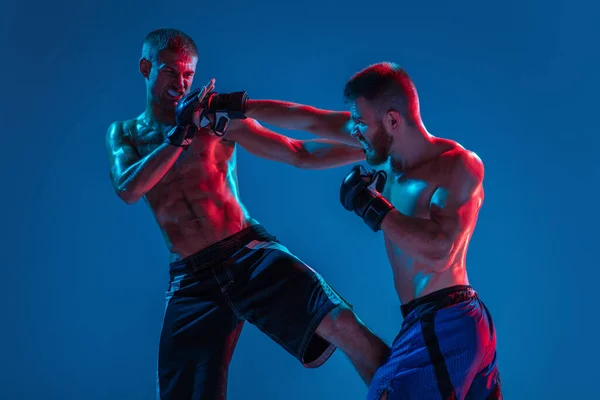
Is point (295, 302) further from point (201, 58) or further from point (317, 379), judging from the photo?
point (201, 58)

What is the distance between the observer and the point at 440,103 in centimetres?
391

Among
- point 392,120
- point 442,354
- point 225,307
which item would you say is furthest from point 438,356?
point 225,307

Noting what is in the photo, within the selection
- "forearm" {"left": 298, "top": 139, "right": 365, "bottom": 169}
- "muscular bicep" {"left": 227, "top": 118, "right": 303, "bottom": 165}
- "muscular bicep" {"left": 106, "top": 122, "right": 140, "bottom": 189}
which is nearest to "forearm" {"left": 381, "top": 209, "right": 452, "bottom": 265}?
"forearm" {"left": 298, "top": 139, "right": 365, "bottom": 169}

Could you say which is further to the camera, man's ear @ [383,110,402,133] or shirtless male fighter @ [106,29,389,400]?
shirtless male fighter @ [106,29,389,400]

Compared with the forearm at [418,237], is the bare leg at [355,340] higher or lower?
lower

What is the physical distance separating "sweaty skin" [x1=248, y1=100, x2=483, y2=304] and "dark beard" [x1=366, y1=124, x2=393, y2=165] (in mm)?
34

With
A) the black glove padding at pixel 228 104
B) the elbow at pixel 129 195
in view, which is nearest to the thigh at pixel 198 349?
the elbow at pixel 129 195

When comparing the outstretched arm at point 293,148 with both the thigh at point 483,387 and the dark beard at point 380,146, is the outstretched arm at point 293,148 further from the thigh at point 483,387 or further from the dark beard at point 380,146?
the thigh at point 483,387

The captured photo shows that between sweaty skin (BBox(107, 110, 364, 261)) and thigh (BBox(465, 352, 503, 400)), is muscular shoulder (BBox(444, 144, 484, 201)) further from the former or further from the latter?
sweaty skin (BBox(107, 110, 364, 261))

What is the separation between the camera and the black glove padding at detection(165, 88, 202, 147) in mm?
2561

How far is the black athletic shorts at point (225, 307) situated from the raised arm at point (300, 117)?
0.46 meters

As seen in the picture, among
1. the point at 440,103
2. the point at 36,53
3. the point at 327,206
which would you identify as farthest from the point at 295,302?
the point at 36,53

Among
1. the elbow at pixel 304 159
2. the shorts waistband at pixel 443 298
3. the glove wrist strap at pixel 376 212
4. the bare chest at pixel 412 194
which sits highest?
the elbow at pixel 304 159

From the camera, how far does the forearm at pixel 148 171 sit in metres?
2.57
